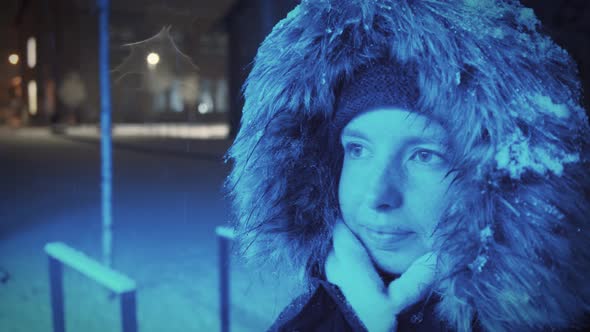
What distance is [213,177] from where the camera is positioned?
7.96m

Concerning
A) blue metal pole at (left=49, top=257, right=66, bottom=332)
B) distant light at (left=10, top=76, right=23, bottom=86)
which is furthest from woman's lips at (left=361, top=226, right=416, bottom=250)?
distant light at (left=10, top=76, right=23, bottom=86)

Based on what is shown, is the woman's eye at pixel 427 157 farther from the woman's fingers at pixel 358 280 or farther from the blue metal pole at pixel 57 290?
the blue metal pole at pixel 57 290

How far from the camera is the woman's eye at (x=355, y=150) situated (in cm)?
81

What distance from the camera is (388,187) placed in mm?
744

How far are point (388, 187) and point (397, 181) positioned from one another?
0.06ft

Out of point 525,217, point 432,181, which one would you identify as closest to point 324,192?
point 432,181

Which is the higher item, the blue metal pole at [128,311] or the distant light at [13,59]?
the distant light at [13,59]

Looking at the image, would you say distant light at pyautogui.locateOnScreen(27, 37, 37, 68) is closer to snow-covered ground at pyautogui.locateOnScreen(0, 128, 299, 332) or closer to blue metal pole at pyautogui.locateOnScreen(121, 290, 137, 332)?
snow-covered ground at pyautogui.locateOnScreen(0, 128, 299, 332)

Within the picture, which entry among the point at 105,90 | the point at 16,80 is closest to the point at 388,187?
the point at 105,90

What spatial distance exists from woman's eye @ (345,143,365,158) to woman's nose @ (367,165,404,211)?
7 centimetres

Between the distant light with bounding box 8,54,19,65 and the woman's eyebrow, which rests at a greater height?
the distant light with bounding box 8,54,19,65

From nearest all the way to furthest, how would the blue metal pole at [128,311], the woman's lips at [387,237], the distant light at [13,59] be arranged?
1. the woman's lips at [387,237]
2. the blue metal pole at [128,311]
3. the distant light at [13,59]

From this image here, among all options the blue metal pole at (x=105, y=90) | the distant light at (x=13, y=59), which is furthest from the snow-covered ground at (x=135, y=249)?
the distant light at (x=13, y=59)

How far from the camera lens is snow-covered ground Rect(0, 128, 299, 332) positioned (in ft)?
8.46
